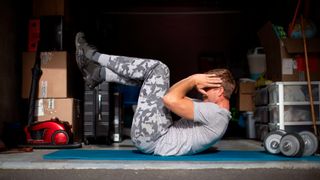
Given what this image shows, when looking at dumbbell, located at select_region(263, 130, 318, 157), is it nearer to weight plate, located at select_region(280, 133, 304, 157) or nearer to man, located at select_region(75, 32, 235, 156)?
weight plate, located at select_region(280, 133, 304, 157)

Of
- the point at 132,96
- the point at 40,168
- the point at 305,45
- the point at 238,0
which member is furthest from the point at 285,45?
the point at 40,168

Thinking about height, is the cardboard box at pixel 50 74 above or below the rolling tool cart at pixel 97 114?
above

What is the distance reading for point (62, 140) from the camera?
4270 millimetres

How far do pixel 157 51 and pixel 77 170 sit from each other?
17.3ft

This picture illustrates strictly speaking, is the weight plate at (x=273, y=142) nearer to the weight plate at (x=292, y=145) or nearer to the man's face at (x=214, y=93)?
the weight plate at (x=292, y=145)

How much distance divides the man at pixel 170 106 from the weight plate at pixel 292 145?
1.62ft

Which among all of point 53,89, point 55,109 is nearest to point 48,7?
point 53,89

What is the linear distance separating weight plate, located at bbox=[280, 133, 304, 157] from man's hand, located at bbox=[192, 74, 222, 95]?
0.70m

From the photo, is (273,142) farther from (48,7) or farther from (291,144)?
(48,7)

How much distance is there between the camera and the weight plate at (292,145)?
3.03 m

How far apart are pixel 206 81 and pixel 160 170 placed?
761 mm

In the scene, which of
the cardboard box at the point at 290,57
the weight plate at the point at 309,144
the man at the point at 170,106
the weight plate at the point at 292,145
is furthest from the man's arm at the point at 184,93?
the cardboard box at the point at 290,57

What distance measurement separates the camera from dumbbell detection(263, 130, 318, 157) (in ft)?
9.97

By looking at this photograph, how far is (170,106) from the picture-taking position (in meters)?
2.89
